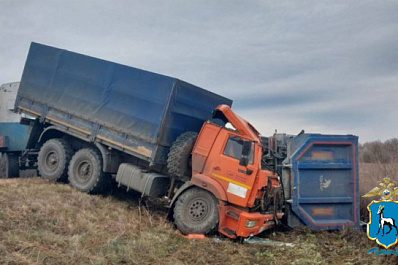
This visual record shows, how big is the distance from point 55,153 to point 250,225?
5.83 meters

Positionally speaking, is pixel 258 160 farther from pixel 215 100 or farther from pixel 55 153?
pixel 55 153

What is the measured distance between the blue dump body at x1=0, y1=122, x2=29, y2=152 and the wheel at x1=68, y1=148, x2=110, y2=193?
9.66 feet

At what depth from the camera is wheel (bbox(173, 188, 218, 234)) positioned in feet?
26.4

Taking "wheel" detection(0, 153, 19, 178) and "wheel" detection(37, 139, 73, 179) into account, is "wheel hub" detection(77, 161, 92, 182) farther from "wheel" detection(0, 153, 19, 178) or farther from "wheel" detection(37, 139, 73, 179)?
"wheel" detection(0, 153, 19, 178)

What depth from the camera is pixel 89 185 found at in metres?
9.85

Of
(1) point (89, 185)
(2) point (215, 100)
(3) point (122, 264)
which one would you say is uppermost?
(2) point (215, 100)

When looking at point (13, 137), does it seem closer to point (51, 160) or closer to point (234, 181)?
point (51, 160)

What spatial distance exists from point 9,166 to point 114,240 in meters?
7.06

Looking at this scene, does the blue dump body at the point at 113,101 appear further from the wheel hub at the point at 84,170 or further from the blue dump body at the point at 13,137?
the blue dump body at the point at 13,137

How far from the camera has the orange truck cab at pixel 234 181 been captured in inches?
312

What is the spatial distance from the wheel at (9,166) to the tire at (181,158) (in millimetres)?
6135

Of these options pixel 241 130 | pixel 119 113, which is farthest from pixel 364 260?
pixel 119 113

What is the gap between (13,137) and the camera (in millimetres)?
12352

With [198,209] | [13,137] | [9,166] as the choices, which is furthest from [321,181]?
[13,137]
